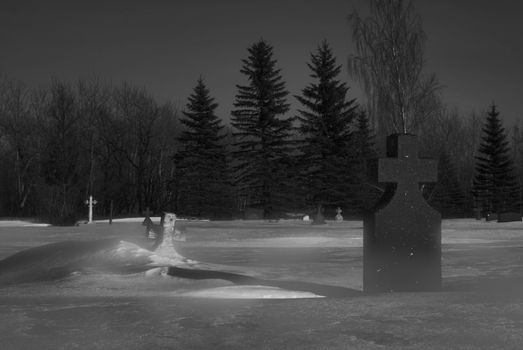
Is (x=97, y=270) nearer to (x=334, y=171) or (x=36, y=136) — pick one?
(x=334, y=171)

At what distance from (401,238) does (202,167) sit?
143 feet

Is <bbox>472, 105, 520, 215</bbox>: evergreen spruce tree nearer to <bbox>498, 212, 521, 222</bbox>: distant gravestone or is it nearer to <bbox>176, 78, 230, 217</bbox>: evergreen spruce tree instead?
<bbox>498, 212, 521, 222</bbox>: distant gravestone

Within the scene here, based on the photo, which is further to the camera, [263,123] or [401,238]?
[263,123]

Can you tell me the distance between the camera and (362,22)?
95.9 feet

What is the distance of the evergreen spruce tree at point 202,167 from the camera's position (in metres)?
48.8

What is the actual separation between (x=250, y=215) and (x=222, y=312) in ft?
126

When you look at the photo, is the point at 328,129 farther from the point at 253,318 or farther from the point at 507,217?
the point at 253,318

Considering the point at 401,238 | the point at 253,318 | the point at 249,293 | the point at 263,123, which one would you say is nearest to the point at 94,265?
the point at 249,293

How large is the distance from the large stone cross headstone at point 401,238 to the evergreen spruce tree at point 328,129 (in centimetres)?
3814

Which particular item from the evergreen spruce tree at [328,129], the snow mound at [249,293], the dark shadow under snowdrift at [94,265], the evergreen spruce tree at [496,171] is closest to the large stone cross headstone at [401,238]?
the dark shadow under snowdrift at [94,265]

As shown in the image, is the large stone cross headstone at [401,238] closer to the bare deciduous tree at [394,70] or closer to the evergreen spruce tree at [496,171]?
the bare deciduous tree at [394,70]

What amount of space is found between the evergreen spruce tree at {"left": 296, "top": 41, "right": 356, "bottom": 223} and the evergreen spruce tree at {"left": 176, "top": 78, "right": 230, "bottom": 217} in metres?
8.10

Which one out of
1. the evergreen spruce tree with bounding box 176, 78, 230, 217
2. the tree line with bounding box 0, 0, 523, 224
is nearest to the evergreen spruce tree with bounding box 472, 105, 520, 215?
the tree line with bounding box 0, 0, 523, 224

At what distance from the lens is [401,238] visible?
281 inches
